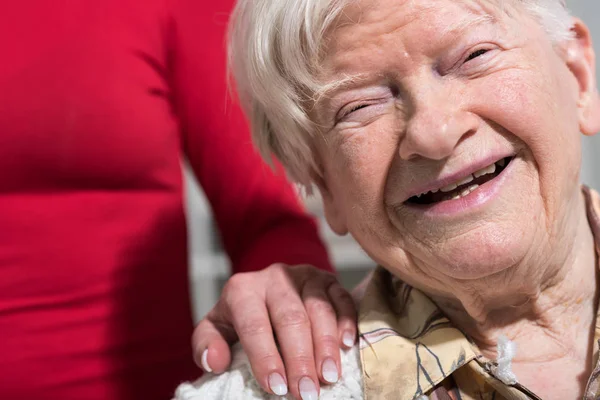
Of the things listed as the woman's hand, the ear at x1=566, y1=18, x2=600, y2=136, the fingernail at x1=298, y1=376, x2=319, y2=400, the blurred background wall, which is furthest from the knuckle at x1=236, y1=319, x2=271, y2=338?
the blurred background wall

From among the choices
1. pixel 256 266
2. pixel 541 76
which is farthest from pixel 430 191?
pixel 256 266

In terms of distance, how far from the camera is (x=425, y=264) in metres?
1.07

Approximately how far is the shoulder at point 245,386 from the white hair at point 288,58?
0.35m

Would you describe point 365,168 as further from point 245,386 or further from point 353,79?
point 245,386

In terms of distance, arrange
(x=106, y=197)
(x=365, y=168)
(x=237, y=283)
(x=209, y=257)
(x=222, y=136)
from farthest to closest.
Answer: (x=209, y=257), (x=222, y=136), (x=106, y=197), (x=237, y=283), (x=365, y=168)

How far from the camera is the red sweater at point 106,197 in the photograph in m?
1.37

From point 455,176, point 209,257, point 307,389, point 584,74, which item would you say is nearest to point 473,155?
point 455,176

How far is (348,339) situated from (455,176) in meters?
0.32

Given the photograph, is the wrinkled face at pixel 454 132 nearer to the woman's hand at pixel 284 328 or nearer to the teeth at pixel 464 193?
the teeth at pixel 464 193

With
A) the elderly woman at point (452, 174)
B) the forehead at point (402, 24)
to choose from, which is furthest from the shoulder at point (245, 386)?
the forehead at point (402, 24)

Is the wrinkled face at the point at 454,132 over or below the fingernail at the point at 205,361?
over

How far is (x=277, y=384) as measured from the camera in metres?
1.05

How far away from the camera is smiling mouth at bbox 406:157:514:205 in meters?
1.04

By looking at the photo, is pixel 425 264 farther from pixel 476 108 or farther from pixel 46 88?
pixel 46 88
